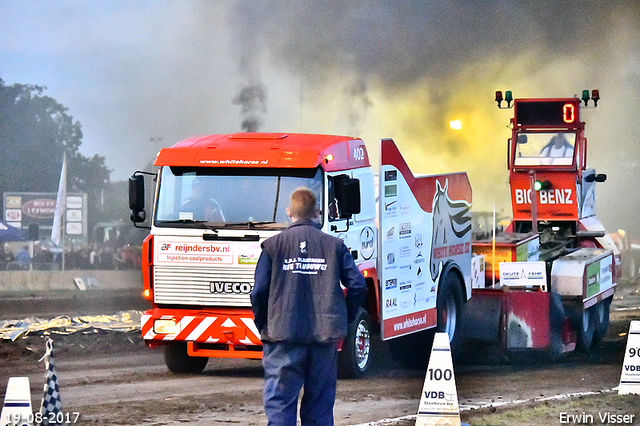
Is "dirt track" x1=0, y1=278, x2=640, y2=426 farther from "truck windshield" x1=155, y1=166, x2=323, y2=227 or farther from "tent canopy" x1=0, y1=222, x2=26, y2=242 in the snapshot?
"tent canopy" x1=0, y1=222, x2=26, y2=242

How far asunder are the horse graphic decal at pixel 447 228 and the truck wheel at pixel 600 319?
236 cm

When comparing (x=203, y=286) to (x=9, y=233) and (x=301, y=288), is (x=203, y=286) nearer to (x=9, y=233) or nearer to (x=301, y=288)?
(x=301, y=288)

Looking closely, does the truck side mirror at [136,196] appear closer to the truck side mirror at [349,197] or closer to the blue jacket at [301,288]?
the truck side mirror at [349,197]

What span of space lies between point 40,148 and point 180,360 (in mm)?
29371

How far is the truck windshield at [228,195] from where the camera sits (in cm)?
1011

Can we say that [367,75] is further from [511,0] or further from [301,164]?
[301,164]

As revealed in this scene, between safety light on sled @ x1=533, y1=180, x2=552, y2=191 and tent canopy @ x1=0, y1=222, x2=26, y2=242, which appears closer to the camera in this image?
safety light on sled @ x1=533, y1=180, x2=552, y2=191

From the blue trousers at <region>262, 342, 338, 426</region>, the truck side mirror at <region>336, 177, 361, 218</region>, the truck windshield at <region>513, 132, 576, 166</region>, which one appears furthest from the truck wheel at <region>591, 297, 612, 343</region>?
the blue trousers at <region>262, 342, 338, 426</region>

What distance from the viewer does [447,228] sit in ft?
41.2

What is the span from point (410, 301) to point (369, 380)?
3.81ft

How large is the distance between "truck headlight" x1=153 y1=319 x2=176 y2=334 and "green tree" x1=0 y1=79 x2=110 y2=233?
90.3 ft

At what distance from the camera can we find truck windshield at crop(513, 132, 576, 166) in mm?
16188

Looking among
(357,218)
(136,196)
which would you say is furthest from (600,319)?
(136,196)

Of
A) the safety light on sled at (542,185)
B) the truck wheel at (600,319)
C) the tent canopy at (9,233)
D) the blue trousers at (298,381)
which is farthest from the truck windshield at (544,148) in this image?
the tent canopy at (9,233)
